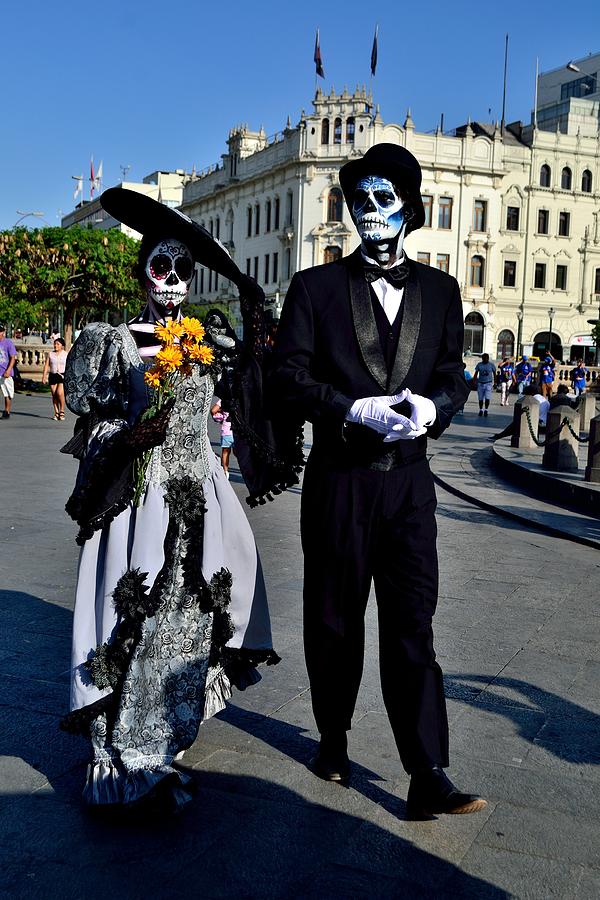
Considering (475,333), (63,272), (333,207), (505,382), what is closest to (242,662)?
(63,272)

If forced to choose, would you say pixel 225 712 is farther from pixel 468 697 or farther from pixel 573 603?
pixel 573 603

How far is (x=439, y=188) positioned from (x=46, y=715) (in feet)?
194

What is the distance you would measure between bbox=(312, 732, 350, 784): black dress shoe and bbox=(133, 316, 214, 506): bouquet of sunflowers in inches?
43.2

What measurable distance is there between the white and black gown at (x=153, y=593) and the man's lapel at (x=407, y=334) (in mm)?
744

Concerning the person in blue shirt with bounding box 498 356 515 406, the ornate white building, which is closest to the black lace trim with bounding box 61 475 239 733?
the person in blue shirt with bounding box 498 356 515 406

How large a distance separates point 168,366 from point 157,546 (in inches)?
24.7

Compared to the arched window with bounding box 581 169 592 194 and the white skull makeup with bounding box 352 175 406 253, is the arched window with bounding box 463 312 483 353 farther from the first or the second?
the white skull makeup with bounding box 352 175 406 253

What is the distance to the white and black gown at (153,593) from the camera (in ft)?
11.1

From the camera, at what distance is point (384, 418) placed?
10.4 ft

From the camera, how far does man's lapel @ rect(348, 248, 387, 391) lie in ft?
11.0

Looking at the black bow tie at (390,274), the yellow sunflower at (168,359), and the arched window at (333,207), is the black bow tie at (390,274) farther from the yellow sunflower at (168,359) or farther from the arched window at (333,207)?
the arched window at (333,207)

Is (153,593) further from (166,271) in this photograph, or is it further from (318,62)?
(318,62)

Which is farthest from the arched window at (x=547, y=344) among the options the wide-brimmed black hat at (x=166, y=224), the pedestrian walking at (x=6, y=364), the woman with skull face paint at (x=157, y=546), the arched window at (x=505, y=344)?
the woman with skull face paint at (x=157, y=546)

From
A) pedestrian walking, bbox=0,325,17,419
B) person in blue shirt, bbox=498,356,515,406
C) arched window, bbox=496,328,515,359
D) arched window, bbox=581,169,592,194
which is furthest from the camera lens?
arched window, bbox=581,169,592,194
